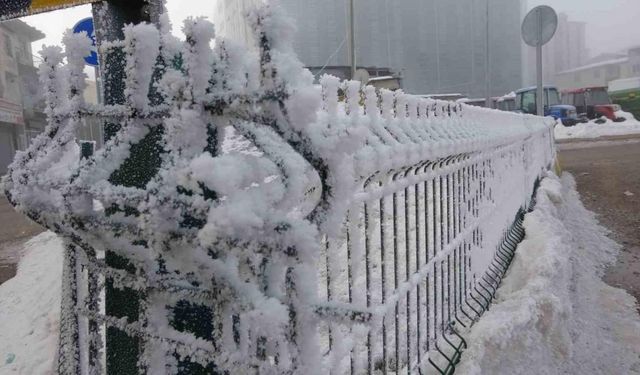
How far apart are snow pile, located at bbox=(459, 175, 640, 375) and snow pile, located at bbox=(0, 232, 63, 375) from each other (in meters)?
2.69

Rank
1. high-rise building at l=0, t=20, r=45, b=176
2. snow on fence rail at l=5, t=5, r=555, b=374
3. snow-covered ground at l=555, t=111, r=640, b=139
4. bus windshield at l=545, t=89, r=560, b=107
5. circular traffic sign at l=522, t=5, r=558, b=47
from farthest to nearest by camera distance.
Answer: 1. high-rise building at l=0, t=20, r=45, b=176
2. bus windshield at l=545, t=89, r=560, b=107
3. snow-covered ground at l=555, t=111, r=640, b=139
4. circular traffic sign at l=522, t=5, r=558, b=47
5. snow on fence rail at l=5, t=5, r=555, b=374

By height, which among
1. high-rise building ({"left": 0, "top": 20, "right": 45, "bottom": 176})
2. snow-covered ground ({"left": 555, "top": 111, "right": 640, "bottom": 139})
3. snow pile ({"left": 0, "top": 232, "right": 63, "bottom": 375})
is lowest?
snow pile ({"left": 0, "top": 232, "right": 63, "bottom": 375})

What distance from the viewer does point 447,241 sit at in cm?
266

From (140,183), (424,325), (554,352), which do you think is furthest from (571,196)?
(140,183)

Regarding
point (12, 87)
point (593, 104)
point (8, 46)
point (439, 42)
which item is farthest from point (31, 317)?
point (439, 42)

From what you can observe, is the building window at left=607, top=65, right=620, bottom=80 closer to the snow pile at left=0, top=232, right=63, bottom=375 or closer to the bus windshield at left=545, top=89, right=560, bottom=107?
the bus windshield at left=545, top=89, right=560, bottom=107

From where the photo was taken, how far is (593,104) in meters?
29.0

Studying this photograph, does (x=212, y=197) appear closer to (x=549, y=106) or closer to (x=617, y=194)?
(x=617, y=194)

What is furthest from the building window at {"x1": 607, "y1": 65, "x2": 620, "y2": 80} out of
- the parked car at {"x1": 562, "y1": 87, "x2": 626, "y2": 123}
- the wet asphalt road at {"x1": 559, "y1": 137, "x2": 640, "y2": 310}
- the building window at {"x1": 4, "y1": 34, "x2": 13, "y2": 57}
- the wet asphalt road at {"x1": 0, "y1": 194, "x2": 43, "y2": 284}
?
the wet asphalt road at {"x1": 0, "y1": 194, "x2": 43, "y2": 284}

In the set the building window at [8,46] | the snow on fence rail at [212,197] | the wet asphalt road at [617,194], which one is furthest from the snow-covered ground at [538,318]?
the building window at [8,46]

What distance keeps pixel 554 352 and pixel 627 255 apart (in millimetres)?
3104

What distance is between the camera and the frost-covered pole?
1.57m

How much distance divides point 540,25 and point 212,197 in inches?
432

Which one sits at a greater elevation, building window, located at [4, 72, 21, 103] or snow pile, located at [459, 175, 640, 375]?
building window, located at [4, 72, 21, 103]
